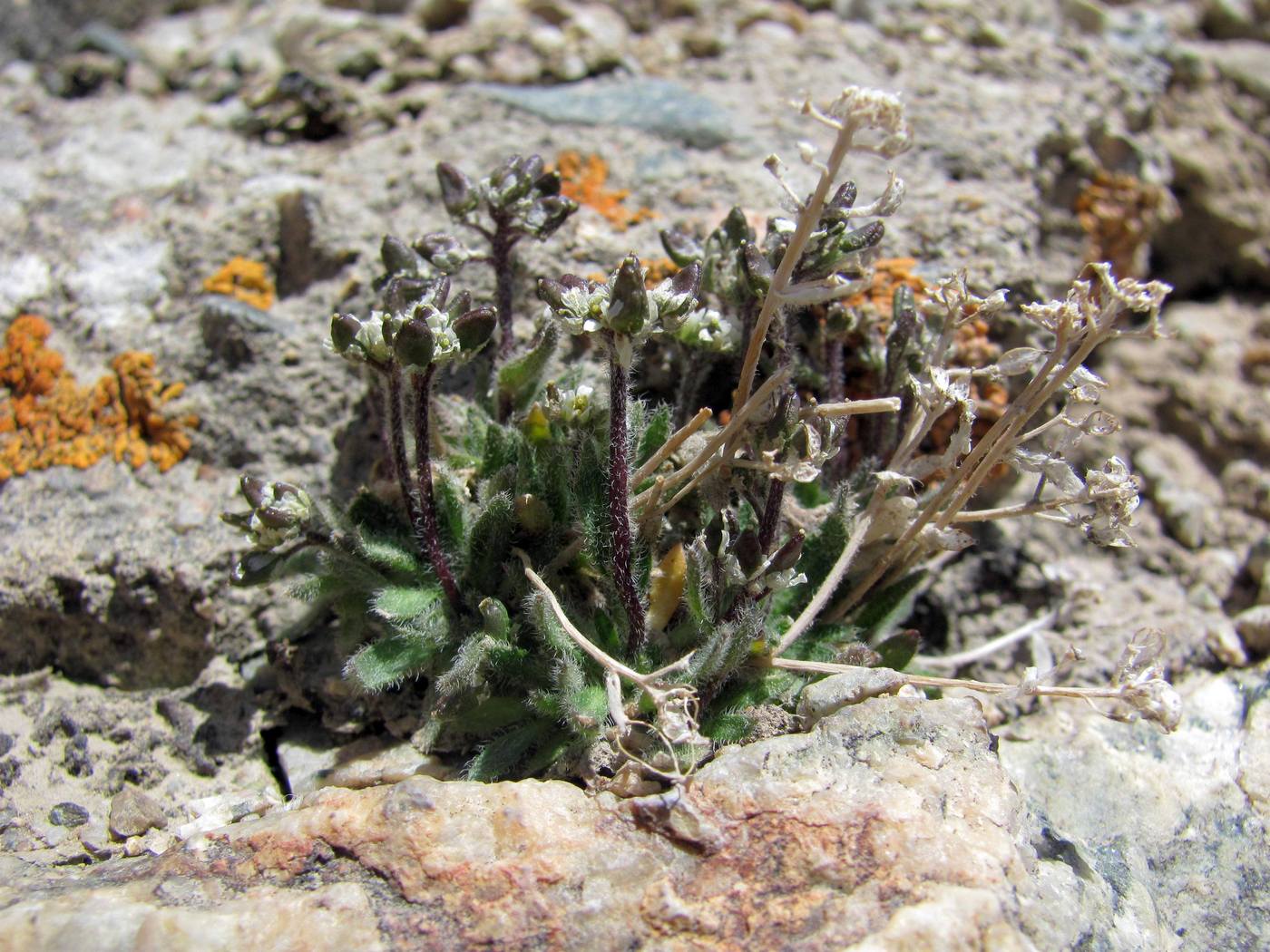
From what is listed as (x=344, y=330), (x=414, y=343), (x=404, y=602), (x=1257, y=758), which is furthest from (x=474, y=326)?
(x=1257, y=758)

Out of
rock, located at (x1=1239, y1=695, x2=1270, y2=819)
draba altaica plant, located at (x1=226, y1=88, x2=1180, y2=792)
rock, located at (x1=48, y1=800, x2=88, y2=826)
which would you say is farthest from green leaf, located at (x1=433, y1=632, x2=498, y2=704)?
rock, located at (x1=1239, y1=695, x2=1270, y2=819)

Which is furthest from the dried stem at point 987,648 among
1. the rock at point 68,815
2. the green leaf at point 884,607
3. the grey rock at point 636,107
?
the rock at point 68,815

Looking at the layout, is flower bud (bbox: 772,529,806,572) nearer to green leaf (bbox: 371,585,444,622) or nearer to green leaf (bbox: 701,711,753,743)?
green leaf (bbox: 701,711,753,743)

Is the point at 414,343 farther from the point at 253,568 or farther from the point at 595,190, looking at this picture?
the point at 595,190

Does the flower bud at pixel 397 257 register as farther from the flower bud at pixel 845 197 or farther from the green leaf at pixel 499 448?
the flower bud at pixel 845 197

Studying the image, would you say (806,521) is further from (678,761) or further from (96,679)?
(96,679)
